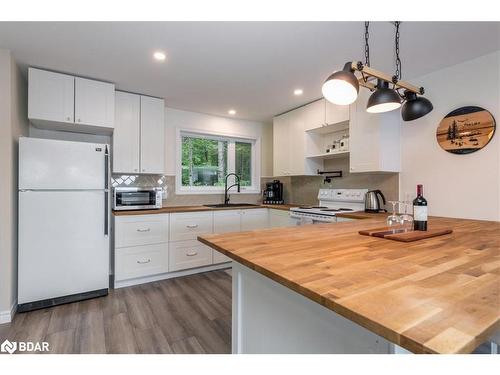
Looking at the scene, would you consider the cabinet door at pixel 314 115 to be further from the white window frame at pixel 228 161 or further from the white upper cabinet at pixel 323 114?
the white window frame at pixel 228 161

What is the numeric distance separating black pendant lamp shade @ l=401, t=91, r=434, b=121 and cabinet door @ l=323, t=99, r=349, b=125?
4.56 ft

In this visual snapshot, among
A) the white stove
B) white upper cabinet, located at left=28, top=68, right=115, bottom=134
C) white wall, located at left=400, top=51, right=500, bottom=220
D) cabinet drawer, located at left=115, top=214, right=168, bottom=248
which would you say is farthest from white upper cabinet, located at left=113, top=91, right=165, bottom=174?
white wall, located at left=400, top=51, right=500, bottom=220

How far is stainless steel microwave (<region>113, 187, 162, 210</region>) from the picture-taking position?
9.95ft

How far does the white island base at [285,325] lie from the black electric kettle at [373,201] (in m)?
2.11

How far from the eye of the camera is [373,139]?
9.10ft

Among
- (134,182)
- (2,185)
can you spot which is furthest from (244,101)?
(2,185)

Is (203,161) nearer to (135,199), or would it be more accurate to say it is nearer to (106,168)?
(135,199)

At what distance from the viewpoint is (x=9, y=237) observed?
2.22m

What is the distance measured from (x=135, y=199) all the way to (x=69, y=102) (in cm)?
122

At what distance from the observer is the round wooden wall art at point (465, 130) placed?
222cm

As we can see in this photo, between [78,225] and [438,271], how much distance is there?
286cm

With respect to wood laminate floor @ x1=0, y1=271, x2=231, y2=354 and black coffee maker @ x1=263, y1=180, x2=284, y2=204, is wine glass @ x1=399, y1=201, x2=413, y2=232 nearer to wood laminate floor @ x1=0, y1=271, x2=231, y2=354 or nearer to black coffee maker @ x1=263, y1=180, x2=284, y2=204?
wood laminate floor @ x1=0, y1=271, x2=231, y2=354

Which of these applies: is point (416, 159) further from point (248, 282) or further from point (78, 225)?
point (78, 225)

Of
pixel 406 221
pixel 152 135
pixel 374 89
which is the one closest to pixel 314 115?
pixel 374 89
